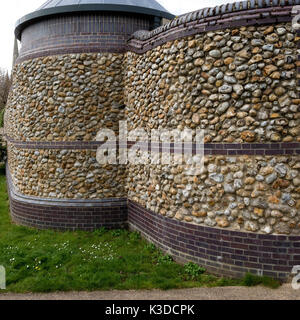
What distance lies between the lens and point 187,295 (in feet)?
15.9

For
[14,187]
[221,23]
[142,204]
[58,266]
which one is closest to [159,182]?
[142,204]

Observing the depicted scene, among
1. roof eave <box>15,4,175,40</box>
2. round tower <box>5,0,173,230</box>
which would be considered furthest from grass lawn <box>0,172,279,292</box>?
roof eave <box>15,4,175,40</box>

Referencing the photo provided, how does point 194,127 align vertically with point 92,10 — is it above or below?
below

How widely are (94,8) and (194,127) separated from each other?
4538 mm

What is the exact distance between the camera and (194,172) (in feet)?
18.7

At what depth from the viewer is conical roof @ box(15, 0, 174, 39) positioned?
8.05 metres

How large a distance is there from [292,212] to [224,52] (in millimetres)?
2754

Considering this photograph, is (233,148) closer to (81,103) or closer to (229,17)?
(229,17)

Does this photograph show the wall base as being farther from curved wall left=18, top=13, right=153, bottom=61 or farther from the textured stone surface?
curved wall left=18, top=13, right=153, bottom=61

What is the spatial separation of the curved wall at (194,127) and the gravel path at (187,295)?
1.21 ft

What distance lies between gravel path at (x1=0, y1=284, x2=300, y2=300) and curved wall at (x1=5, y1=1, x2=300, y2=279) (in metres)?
0.37

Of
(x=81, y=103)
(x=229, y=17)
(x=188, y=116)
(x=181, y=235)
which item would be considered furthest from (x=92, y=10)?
(x=181, y=235)

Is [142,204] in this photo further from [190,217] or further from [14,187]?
[14,187]

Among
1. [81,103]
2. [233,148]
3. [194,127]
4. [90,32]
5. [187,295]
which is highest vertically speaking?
[90,32]
